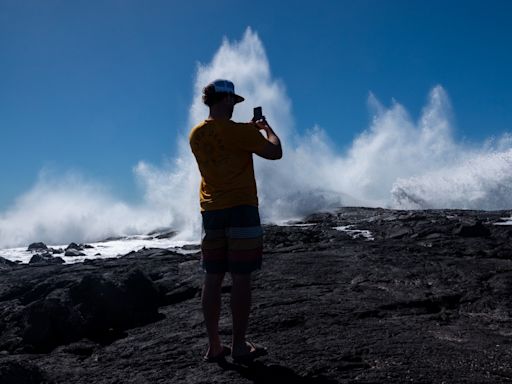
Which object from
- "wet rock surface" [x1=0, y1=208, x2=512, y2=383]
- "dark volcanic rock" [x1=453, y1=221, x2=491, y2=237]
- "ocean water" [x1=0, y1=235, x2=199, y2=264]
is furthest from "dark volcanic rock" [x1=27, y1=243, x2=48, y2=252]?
"dark volcanic rock" [x1=453, y1=221, x2=491, y2=237]

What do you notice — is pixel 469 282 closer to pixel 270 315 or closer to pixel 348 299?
pixel 348 299

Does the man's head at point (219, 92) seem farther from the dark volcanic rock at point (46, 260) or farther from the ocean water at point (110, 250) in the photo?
the dark volcanic rock at point (46, 260)

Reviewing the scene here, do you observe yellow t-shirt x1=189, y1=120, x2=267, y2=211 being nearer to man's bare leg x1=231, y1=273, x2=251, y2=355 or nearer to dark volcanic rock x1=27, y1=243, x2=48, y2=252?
man's bare leg x1=231, y1=273, x2=251, y2=355

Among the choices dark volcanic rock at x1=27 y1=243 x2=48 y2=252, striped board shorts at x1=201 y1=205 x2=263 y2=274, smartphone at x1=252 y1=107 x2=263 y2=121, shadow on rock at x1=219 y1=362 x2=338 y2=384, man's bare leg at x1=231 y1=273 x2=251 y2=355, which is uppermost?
smartphone at x1=252 y1=107 x2=263 y2=121

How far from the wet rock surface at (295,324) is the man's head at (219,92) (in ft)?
5.83

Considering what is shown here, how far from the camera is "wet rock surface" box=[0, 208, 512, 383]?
10.4 feet

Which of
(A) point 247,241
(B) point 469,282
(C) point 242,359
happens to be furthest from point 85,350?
(B) point 469,282

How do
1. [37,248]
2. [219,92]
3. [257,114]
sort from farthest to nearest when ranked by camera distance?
1. [37,248]
2. [257,114]
3. [219,92]

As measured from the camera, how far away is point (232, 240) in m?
3.35

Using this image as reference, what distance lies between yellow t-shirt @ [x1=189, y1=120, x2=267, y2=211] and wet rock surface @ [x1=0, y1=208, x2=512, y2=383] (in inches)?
43.3

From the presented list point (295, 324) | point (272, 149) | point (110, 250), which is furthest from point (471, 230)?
point (110, 250)

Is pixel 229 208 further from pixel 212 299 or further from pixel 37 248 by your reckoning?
pixel 37 248

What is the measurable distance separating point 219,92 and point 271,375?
187 cm

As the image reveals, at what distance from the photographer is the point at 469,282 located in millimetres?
5508
